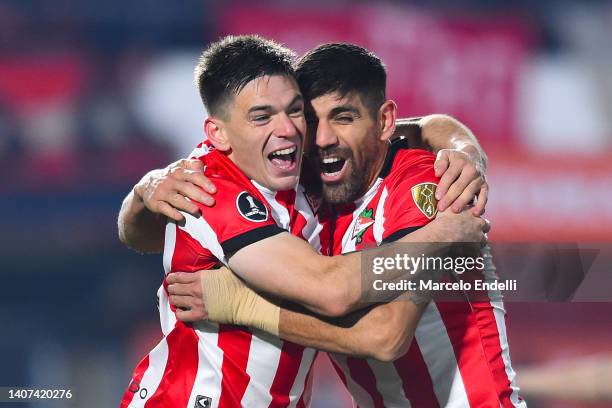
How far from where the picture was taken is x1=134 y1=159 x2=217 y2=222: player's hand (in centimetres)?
319

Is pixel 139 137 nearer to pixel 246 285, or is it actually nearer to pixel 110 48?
pixel 110 48

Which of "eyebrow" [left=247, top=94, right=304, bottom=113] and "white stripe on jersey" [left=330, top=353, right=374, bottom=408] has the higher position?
"eyebrow" [left=247, top=94, right=304, bottom=113]

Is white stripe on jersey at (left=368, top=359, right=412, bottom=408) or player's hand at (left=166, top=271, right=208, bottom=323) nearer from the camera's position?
player's hand at (left=166, top=271, right=208, bottom=323)

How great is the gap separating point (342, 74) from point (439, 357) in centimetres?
108

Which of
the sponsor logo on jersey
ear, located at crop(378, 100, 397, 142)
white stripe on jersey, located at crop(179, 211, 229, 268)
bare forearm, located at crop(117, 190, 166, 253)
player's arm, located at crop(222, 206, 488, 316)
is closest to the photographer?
player's arm, located at crop(222, 206, 488, 316)

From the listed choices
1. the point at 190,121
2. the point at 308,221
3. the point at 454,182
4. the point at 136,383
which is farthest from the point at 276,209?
the point at 190,121

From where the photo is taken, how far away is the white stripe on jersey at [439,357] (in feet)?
11.0

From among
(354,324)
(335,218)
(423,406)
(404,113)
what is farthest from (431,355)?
(404,113)

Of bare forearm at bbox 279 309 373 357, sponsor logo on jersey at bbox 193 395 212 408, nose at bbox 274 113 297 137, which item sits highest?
nose at bbox 274 113 297 137

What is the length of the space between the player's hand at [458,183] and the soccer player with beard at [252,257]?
2.8 inches

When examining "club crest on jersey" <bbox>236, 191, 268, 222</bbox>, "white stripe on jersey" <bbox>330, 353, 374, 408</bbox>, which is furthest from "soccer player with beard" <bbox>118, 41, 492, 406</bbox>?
"white stripe on jersey" <bbox>330, 353, 374, 408</bbox>

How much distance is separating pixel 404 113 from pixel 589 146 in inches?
56.7

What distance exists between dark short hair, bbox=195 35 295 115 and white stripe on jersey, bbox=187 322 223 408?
0.79m

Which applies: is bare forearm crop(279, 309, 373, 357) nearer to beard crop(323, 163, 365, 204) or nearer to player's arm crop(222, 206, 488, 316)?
player's arm crop(222, 206, 488, 316)
